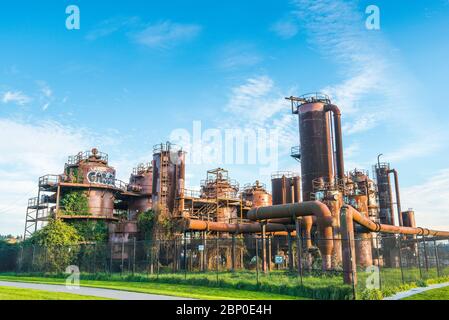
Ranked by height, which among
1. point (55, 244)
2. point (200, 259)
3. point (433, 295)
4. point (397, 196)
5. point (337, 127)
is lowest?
point (433, 295)

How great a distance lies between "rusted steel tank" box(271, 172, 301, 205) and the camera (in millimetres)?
47172

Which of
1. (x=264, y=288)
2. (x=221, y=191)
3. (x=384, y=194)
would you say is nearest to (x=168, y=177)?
(x=221, y=191)

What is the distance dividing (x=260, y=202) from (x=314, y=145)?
19371 millimetres

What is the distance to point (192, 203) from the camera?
137 feet

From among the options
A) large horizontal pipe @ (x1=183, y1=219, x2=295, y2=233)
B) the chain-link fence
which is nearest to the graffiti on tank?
the chain-link fence

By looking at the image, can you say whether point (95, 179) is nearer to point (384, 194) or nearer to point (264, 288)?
point (264, 288)

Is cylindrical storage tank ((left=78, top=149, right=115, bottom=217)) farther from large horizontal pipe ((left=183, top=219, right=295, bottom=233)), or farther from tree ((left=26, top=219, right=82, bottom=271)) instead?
large horizontal pipe ((left=183, top=219, right=295, bottom=233))

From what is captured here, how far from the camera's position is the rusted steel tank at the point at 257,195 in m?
54.3

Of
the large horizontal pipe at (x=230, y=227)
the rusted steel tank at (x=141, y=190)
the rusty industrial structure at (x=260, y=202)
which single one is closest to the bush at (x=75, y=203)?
the rusty industrial structure at (x=260, y=202)

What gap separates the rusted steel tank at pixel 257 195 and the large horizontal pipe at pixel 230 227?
15016 mm

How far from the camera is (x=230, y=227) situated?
126 feet

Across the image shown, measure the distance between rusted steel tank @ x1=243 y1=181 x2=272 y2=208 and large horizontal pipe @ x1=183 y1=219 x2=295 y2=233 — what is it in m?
15.0

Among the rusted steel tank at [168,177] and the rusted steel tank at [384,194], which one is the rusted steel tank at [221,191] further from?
the rusted steel tank at [384,194]
